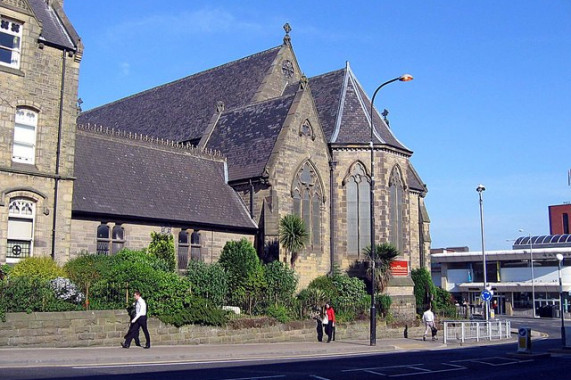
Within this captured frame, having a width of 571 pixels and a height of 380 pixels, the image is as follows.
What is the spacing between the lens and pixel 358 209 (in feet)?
126

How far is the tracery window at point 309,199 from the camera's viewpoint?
118 feet

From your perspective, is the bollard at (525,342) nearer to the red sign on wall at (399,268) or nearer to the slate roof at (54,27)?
the red sign on wall at (399,268)

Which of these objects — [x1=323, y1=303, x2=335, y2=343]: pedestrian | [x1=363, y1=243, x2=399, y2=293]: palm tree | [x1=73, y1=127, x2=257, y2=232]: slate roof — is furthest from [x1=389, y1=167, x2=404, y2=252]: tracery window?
[x1=323, y1=303, x2=335, y2=343]: pedestrian

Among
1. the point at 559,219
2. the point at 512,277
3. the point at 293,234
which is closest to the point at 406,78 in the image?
the point at 293,234

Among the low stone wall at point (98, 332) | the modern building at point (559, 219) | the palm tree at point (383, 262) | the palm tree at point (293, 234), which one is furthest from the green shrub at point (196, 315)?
the modern building at point (559, 219)

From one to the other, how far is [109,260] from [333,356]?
392 inches

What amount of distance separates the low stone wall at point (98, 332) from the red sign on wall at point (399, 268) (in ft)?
36.5

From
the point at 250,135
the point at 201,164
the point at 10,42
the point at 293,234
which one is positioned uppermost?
the point at 10,42

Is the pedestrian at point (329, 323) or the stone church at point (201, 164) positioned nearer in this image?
the stone church at point (201, 164)

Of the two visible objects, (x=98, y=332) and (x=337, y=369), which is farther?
(x=98, y=332)

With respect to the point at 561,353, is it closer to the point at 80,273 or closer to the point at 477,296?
the point at 80,273

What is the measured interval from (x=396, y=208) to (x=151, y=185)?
51.1ft

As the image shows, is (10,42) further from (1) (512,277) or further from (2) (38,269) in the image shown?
(1) (512,277)

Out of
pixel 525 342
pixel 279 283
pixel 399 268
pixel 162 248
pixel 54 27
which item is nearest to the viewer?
pixel 525 342
